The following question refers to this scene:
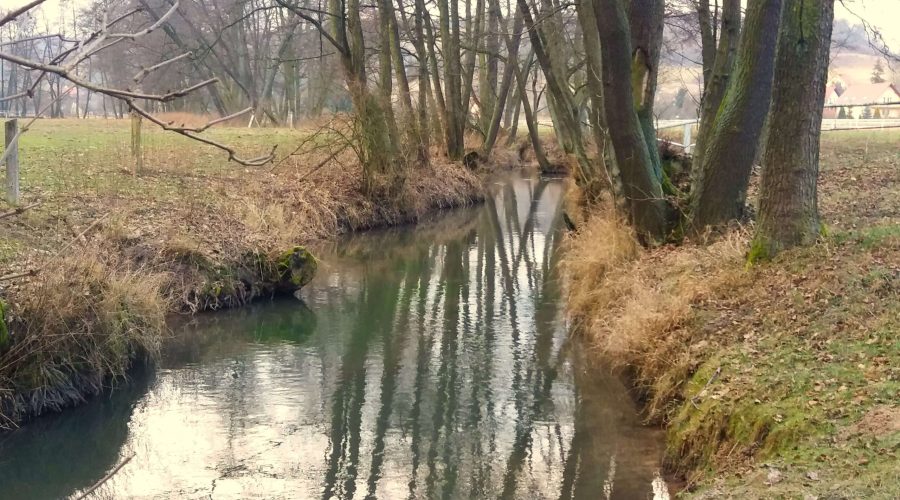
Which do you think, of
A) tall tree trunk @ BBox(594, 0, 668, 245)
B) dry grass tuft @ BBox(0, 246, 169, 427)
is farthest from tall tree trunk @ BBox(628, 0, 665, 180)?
dry grass tuft @ BBox(0, 246, 169, 427)

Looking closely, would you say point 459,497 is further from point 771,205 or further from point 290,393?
point 771,205

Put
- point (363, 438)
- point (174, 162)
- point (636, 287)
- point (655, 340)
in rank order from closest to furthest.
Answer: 1. point (363, 438)
2. point (655, 340)
3. point (636, 287)
4. point (174, 162)

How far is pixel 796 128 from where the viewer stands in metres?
8.75

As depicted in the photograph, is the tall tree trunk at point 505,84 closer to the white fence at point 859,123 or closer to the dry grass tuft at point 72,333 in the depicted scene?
the white fence at point 859,123

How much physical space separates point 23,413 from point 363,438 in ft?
10.1

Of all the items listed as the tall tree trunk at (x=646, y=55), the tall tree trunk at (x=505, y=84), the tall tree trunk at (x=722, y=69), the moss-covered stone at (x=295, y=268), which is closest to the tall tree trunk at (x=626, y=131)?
the tall tree trunk at (x=646, y=55)

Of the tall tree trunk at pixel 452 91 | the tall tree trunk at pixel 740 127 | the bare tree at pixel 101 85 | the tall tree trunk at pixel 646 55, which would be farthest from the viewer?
the tall tree trunk at pixel 452 91

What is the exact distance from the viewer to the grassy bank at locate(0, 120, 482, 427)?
26.9 ft

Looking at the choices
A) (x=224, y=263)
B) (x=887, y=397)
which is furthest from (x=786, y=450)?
(x=224, y=263)

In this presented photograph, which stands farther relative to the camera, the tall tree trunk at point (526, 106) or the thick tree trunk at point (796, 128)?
the tall tree trunk at point (526, 106)

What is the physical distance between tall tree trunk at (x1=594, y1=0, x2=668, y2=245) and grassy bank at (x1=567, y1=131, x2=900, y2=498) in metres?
0.62

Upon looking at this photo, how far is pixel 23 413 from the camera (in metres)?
7.98

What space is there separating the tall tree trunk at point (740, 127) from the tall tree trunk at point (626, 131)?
633 millimetres

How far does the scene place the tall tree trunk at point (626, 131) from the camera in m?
10.8
